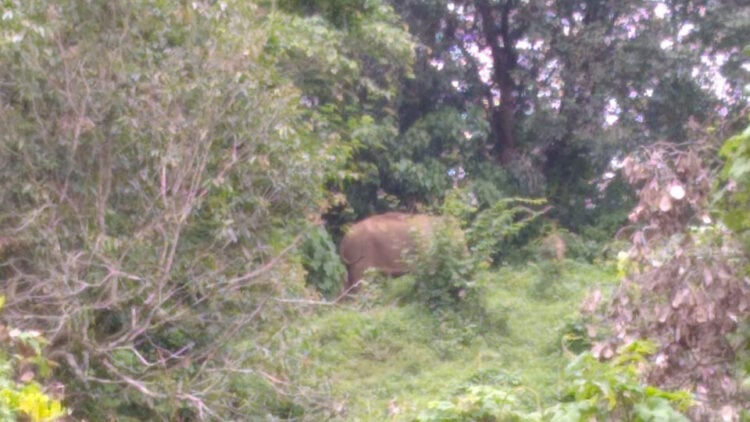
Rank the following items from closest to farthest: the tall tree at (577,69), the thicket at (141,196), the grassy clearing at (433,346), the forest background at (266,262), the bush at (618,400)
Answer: the bush at (618,400), the forest background at (266,262), the thicket at (141,196), the grassy clearing at (433,346), the tall tree at (577,69)

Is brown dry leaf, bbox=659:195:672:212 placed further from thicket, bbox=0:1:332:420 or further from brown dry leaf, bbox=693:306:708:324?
thicket, bbox=0:1:332:420

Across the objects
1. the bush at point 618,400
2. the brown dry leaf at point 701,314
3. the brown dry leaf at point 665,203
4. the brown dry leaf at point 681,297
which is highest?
the brown dry leaf at point 665,203

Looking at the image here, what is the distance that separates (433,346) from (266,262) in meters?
3.42

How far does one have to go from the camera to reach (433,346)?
999cm

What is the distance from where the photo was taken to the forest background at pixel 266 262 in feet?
15.3

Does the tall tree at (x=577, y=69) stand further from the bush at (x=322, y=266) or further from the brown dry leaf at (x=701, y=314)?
the brown dry leaf at (x=701, y=314)

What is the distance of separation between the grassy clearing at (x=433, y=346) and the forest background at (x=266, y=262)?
0.11 feet

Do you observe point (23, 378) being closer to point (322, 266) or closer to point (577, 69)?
point (322, 266)

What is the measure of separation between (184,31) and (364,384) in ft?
11.5

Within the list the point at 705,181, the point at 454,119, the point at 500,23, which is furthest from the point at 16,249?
the point at 500,23

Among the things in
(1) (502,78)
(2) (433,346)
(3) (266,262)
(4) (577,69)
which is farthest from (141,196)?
(1) (502,78)

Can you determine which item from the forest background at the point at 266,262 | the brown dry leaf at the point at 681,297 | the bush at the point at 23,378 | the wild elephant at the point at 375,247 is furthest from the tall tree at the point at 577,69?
the brown dry leaf at the point at 681,297

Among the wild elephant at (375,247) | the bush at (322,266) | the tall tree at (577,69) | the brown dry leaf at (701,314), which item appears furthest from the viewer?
the tall tree at (577,69)

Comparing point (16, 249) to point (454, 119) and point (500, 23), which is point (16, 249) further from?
point (500, 23)
